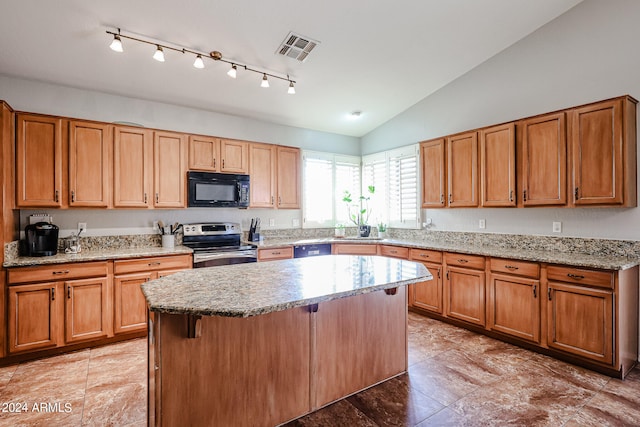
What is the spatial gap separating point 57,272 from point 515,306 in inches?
177

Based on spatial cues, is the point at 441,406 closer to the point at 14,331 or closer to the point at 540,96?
the point at 540,96

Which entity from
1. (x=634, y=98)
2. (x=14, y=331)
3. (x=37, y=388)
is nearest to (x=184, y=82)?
(x=14, y=331)

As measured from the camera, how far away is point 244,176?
169 inches

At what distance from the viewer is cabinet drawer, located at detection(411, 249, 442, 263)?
12.8 feet

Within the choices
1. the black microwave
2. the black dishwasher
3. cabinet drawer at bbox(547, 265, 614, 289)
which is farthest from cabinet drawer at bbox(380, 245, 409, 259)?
the black microwave

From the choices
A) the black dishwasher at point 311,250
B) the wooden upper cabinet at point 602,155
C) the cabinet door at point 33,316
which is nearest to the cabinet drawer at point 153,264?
the cabinet door at point 33,316

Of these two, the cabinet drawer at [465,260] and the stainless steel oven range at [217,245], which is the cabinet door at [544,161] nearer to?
the cabinet drawer at [465,260]

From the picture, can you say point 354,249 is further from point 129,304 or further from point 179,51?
point 179,51

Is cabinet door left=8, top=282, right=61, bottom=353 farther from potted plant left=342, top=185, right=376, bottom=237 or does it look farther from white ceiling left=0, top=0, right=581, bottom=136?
potted plant left=342, top=185, right=376, bottom=237

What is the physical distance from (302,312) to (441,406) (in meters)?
1.21

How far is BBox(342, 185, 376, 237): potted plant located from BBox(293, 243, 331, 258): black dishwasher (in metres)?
0.81

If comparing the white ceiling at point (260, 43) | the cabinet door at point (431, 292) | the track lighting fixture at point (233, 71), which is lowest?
the cabinet door at point (431, 292)

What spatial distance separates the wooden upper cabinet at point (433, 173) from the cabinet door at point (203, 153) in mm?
2874

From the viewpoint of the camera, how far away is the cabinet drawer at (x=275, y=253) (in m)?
4.15
